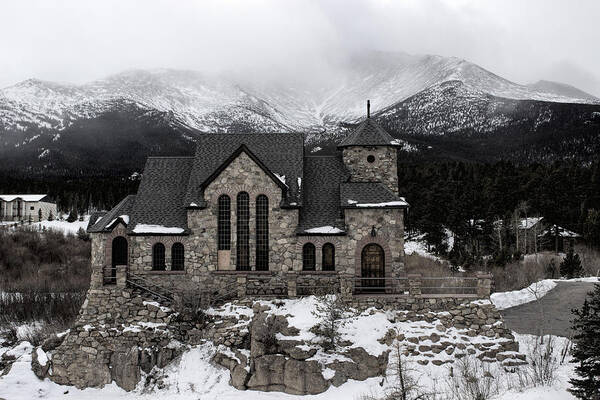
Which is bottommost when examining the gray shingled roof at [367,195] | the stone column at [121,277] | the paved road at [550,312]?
the paved road at [550,312]

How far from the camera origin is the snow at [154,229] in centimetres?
3198

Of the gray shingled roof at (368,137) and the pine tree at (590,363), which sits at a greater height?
the gray shingled roof at (368,137)

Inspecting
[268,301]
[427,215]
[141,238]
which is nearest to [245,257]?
[268,301]

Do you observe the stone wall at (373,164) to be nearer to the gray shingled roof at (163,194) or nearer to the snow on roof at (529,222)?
the gray shingled roof at (163,194)

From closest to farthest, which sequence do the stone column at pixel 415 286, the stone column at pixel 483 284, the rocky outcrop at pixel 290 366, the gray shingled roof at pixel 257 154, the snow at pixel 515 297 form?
the rocky outcrop at pixel 290 366
the stone column at pixel 483 284
the stone column at pixel 415 286
the gray shingled roof at pixel 257 154
the snow at pixel 515 297

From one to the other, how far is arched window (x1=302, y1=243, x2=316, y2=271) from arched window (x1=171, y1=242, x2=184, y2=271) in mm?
7287

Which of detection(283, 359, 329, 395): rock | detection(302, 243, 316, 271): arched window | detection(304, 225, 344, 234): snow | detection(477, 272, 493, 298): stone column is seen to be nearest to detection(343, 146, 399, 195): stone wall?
detection(304, 225, 344, 234): snow

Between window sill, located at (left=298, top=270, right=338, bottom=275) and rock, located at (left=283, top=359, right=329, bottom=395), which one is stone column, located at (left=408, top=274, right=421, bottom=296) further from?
rock, located at (left=283, top=359, right=329, bottom=395)

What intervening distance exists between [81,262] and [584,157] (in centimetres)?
10595

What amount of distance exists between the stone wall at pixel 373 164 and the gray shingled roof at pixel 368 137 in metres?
0.36

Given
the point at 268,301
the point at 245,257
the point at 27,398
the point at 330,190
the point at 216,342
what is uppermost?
the point at 330,190

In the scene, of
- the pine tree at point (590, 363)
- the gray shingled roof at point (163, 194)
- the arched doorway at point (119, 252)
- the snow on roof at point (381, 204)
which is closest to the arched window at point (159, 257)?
the gray shingled roof at point (163, 194)

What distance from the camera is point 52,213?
130500 mm

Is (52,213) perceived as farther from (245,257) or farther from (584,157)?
(584,157)
